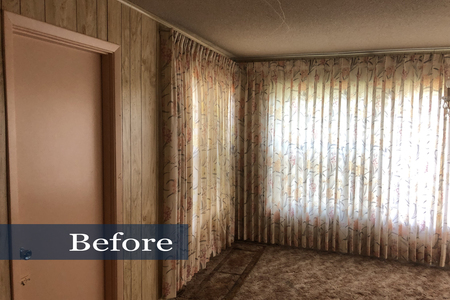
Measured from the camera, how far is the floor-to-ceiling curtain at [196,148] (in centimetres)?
308

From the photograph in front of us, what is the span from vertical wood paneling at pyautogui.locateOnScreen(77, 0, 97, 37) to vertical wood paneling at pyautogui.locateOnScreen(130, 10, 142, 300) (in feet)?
1.35

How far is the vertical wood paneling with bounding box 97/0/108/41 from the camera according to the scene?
228cm

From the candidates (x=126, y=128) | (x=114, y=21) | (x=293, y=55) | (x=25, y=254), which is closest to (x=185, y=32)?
(x=114, y=21)

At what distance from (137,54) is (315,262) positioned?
308cm

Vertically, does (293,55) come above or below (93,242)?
above

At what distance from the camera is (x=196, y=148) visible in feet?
12.0

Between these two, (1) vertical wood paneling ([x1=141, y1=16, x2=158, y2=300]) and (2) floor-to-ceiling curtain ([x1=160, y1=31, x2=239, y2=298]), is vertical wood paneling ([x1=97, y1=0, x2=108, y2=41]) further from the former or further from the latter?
(2) floor-to-ceiling curtain ([x1=160, y1=31, x2=239, y2=298])

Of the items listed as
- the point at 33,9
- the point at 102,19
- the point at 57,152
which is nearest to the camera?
the point at 33,9

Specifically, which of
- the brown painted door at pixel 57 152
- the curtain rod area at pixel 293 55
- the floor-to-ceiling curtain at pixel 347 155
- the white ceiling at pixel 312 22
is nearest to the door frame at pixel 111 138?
the brown painted door at pixel 57 152

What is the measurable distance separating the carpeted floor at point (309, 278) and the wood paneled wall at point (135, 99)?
30.2 inches

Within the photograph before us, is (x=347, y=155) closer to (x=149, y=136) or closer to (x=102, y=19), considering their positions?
(x=149, y=136)

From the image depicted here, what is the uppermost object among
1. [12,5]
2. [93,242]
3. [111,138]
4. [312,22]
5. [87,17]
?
[312,22]

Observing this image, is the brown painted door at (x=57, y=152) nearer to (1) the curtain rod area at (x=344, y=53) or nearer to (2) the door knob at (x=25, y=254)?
(2) the door knob at (x=25, y=254)

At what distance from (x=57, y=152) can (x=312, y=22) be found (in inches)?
88.1
